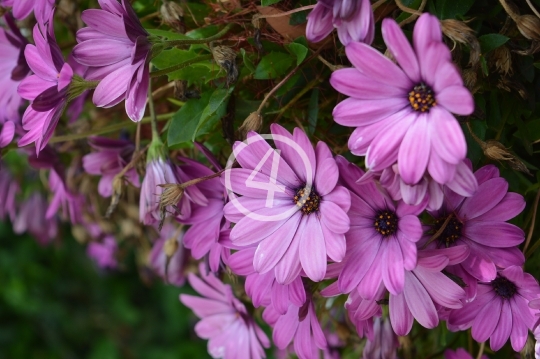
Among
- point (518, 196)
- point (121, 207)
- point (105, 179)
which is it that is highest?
point (518, 196)

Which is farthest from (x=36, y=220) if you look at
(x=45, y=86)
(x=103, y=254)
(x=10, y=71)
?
(x=45, y=86)

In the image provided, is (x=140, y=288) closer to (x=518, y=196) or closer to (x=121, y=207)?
(x=121, y=207)

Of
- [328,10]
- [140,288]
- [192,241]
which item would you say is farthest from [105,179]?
[140,288]

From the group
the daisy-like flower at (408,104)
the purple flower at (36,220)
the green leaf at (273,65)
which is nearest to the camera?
the daisy-like flower at (408,104)

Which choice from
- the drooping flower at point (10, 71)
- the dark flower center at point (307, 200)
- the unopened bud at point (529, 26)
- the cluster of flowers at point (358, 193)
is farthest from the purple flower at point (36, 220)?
the unopened bud at point (529, 26)

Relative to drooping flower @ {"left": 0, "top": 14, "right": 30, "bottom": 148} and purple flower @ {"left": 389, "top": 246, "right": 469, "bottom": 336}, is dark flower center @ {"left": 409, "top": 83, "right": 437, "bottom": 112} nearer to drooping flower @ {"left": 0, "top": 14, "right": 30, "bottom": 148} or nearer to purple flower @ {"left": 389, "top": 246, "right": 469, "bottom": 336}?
purple flower @ {"left": 389, "top": 246, "right": 469, "bottom": 336}

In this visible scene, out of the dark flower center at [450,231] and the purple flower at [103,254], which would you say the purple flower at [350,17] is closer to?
the dark flower center at [450,231]
